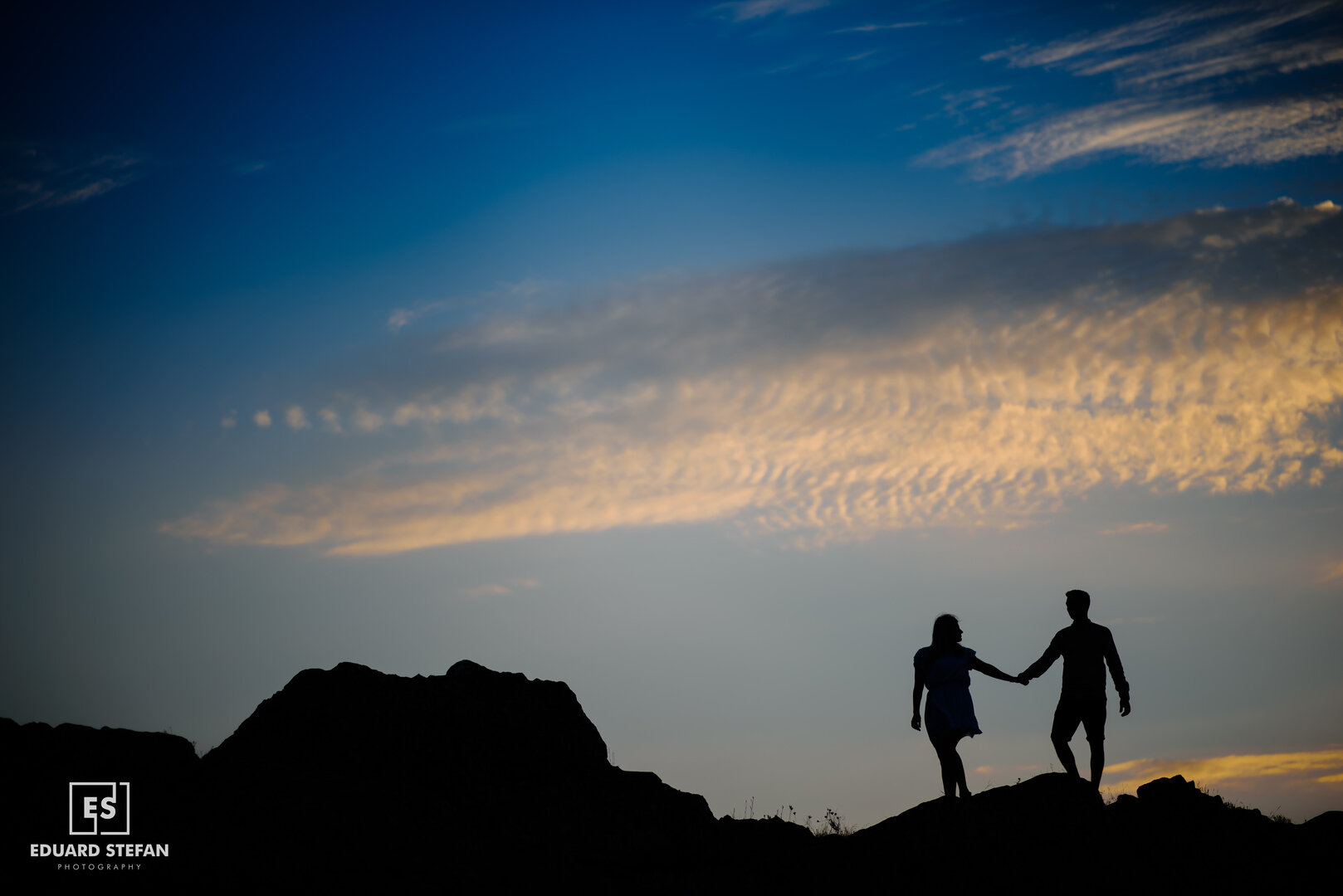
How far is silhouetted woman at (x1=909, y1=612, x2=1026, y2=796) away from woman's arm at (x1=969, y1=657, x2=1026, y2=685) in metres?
0.01

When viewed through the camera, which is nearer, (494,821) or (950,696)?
(950,696)

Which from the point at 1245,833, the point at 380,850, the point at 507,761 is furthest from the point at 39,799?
the point at 1245,833

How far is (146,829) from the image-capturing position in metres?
12.0

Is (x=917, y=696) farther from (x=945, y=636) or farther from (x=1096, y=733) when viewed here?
(x=1096, y=733)

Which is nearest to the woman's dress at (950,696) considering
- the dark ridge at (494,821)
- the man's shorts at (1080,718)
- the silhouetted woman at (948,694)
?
the silhouetted woman at (948,694)

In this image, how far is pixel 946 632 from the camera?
42.8 ft

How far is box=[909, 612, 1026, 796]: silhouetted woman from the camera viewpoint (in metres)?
12.8

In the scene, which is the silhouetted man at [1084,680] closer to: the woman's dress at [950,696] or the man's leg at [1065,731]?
the man's leg at [1065,731]

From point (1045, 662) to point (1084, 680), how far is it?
58 centimetres

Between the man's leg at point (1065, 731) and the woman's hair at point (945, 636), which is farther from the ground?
the woman's hair at point (945, 636)

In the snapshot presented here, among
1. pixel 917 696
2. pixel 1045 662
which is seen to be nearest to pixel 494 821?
pixel 917 696

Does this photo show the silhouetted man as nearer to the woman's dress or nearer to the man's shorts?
the man's shorts

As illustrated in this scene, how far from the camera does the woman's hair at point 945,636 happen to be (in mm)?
13016

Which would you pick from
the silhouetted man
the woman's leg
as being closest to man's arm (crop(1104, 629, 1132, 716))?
the silhouetted man
